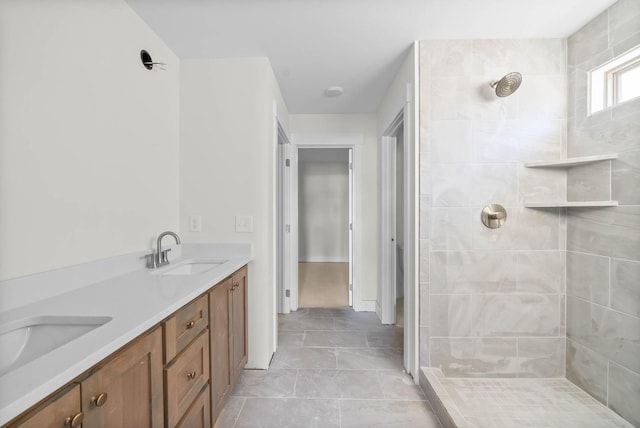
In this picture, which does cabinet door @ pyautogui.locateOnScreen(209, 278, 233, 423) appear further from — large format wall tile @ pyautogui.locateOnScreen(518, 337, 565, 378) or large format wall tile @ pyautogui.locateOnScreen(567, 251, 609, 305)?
large format wall tile @ pyautogui.locateOnScreen(567, 251, 609, 305)

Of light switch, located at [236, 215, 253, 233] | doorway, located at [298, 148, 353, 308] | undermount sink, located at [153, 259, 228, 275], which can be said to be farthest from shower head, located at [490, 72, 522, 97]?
doorway, located at [298, 148, 353, 308]

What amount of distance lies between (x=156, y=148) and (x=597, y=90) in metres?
2.86

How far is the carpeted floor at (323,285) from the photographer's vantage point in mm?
3539

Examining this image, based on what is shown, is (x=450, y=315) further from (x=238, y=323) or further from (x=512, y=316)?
(x=238, y=323)

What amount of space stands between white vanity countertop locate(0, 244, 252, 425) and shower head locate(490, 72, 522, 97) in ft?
6.65

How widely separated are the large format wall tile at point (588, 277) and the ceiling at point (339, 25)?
148cm

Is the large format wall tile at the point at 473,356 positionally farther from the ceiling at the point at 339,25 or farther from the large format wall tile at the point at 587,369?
the ceiling at the point at 339,25

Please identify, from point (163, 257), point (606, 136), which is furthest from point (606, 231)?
point (163, 257)

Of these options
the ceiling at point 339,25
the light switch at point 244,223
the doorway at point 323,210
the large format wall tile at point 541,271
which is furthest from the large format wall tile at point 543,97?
the doorway at point 323,210

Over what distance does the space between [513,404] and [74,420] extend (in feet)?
7.04

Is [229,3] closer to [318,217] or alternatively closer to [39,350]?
[39,350]

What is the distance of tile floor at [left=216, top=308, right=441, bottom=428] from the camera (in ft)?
5.21

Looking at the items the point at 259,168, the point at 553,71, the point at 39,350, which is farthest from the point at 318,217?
the point at 39,350

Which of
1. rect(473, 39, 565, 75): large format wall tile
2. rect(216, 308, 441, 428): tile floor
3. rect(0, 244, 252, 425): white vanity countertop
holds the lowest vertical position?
rect(216, 308, 441, 428): tile floor
